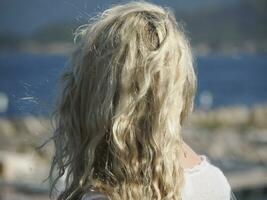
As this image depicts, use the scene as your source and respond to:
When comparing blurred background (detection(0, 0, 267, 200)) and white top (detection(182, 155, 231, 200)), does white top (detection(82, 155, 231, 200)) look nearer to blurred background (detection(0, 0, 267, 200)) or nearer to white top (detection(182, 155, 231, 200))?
white top (detection(182, 155, 231, 200))

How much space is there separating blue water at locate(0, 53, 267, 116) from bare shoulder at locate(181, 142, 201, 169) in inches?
11.5

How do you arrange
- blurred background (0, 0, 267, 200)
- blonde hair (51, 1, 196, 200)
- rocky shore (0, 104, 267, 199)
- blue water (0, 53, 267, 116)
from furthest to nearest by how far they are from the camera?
rocky shore (0, 104, 267, 199) < blurred background (0, 0, 267, 200) < blue water (0, 53, 267, 116) < blonde hair (51, 1, 196, 200)

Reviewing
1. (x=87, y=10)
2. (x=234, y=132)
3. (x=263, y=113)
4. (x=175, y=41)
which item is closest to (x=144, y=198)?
(x=175, y=41)

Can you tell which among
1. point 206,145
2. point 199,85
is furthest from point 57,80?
point 206,145

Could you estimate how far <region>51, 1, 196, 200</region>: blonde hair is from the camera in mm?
1640

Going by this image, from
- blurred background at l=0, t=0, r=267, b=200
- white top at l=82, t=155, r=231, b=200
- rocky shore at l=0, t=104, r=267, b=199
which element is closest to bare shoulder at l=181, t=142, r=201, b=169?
white top at l=82, t=155, r=231, b=200

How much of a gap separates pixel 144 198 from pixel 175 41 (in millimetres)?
305

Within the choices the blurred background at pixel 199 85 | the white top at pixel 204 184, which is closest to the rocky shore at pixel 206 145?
the blurred background at pixel 199 85

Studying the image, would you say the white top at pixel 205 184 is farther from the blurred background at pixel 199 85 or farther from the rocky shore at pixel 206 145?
the rocky shore at pixel 206 145

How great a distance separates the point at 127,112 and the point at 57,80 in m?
0.25

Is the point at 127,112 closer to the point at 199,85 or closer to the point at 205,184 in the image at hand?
the point at 205,184

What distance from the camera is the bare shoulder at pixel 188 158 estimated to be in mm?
1729

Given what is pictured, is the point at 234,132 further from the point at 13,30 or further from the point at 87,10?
the point at 13,30

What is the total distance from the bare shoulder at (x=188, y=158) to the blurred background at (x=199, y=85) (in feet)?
0.38
